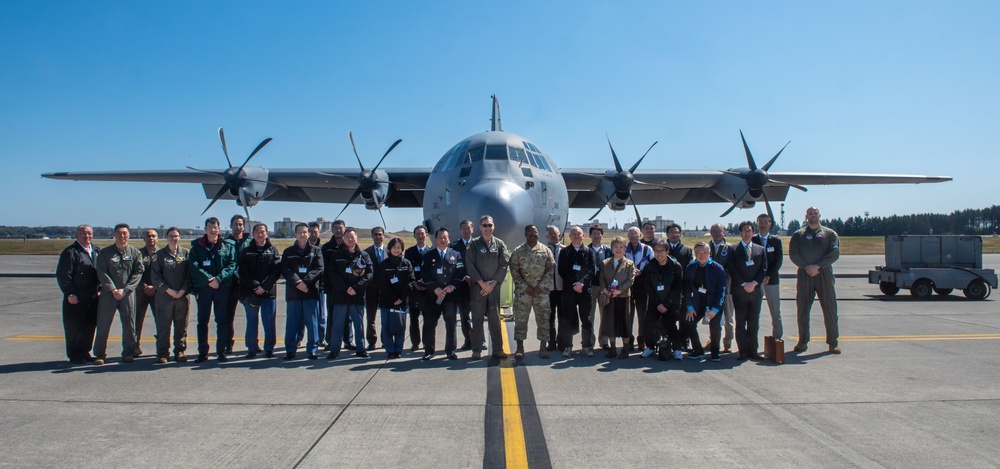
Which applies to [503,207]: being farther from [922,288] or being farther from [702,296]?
[922,288]

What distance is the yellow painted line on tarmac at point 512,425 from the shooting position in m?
3.89

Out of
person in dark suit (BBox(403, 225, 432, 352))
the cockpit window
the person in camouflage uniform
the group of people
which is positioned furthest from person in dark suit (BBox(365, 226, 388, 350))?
the cockpit window

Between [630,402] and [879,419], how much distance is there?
203 centimetres

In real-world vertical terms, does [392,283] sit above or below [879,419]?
above

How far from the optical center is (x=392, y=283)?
753cm

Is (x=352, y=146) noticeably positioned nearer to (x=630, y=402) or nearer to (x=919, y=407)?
(x=630, y=402)

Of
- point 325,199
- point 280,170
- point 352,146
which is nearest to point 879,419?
point 352,146

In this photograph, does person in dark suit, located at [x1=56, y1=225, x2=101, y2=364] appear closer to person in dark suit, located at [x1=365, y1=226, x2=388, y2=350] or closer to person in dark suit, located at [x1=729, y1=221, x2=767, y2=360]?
person in dark suit, located at [x1=365, y1=226, x2=388, y2=350]

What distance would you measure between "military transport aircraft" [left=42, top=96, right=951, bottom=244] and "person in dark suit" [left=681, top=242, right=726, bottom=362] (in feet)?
11.8

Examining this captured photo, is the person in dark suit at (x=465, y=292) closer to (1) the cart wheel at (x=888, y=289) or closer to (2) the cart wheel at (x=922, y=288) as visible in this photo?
(2) the cart wheel at (x=922, y=288)

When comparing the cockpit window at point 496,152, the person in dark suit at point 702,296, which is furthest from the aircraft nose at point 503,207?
the person in dark suit at point 702,296

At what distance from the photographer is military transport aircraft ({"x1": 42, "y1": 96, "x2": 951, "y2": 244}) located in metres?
10.9

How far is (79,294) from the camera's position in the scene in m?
7.21

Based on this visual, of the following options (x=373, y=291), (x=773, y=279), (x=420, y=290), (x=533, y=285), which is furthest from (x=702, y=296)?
(x=373, y=291)
